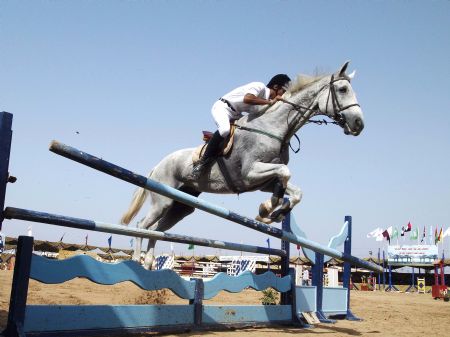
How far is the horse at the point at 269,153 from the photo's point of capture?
3.90m

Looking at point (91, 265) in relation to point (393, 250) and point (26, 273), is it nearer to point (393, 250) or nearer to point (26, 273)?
point (26, 273)

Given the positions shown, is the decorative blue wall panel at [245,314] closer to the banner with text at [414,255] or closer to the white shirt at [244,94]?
the white shirt at [244,94]

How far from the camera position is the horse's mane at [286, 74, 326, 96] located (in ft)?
14.7

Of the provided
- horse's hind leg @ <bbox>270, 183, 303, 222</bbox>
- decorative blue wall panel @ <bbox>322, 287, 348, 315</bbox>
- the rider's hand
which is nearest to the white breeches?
the rider's hand

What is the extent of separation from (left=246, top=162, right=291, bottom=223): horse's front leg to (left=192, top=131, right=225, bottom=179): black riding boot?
414mm

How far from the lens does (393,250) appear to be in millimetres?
29312

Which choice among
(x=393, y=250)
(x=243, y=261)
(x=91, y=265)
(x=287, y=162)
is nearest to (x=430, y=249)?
(x=393, y=250)

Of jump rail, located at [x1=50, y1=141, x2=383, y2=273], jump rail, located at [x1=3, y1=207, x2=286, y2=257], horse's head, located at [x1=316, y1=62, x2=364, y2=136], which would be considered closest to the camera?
jump rail, located at [x1=50, y1=141, x2=383, y2=273]

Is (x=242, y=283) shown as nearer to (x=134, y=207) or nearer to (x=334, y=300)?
(x=134, y=207)

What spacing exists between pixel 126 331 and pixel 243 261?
54.9ft

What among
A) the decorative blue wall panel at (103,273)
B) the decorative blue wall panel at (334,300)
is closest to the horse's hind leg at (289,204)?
the decorative blue wall panel at (103,273)

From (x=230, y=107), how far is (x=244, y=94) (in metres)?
0.22

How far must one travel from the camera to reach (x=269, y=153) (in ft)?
13.3

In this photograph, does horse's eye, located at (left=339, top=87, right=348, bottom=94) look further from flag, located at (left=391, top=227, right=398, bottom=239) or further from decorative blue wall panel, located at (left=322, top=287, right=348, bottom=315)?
flag, located at (left=391, top=227, right=398, bottom=239)
